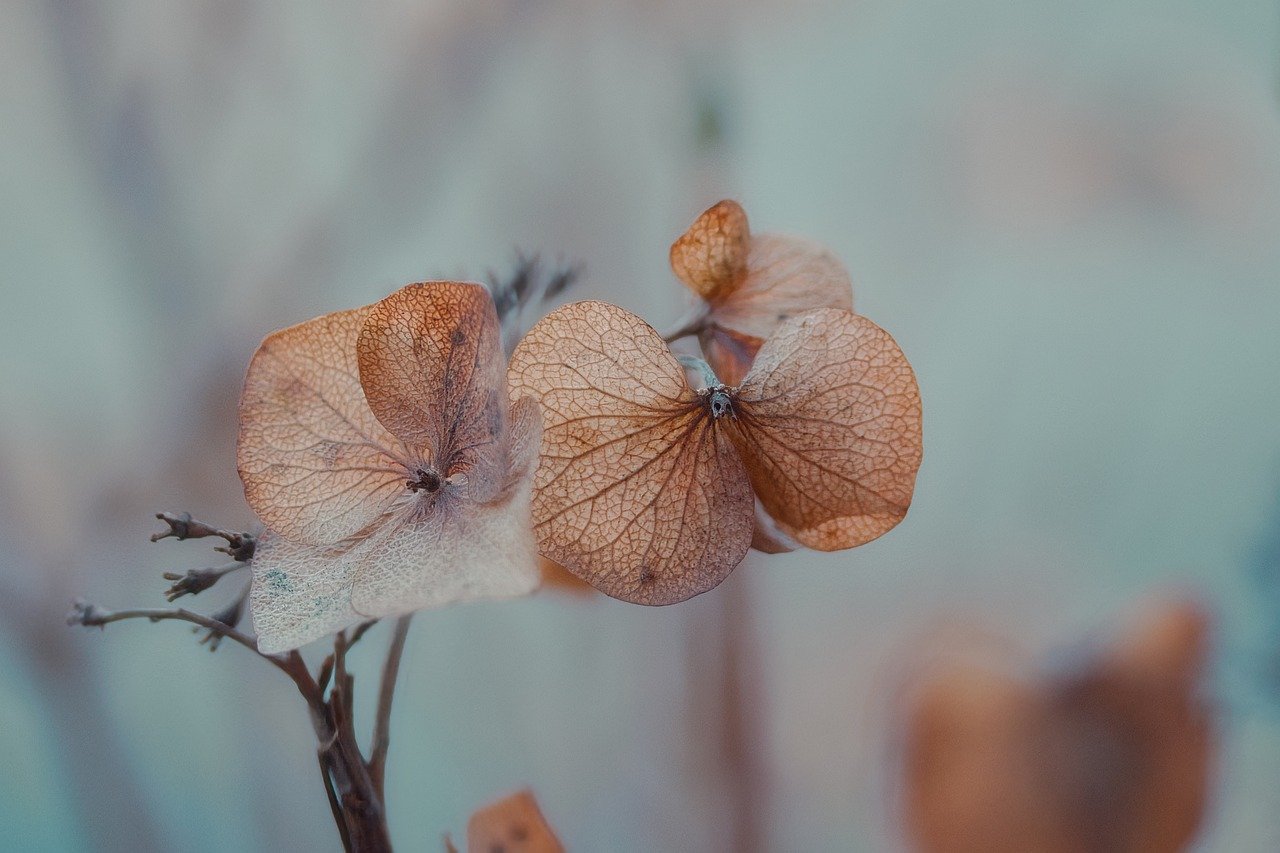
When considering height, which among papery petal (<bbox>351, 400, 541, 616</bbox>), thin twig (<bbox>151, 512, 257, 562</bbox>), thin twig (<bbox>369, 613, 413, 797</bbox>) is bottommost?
thin twig (<bbox>369, 613, 413, 797</bbox>)

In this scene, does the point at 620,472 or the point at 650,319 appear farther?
the point at 650,319

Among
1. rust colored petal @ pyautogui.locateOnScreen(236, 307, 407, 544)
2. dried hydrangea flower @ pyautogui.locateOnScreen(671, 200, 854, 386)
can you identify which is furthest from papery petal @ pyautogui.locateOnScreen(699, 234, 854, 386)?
rust colored petal @ pyautogui.locateOnScreen(236, 307, 407, 544)

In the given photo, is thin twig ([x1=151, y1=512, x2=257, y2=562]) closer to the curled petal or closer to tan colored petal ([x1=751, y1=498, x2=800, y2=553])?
the curled petal

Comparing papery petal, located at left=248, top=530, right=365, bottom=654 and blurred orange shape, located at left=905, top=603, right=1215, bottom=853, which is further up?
papery petal, located at left=248, top=530, right=365, bottom=654

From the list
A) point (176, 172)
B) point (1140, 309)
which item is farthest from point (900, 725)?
point (176, 172)

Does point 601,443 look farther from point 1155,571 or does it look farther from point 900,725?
point 1155,571

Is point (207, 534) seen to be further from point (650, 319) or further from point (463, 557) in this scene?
point (650, 319)

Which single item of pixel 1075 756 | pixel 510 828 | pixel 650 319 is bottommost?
pixel 1075 756

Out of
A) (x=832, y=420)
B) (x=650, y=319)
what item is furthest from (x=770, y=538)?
(x=650, y=319)
